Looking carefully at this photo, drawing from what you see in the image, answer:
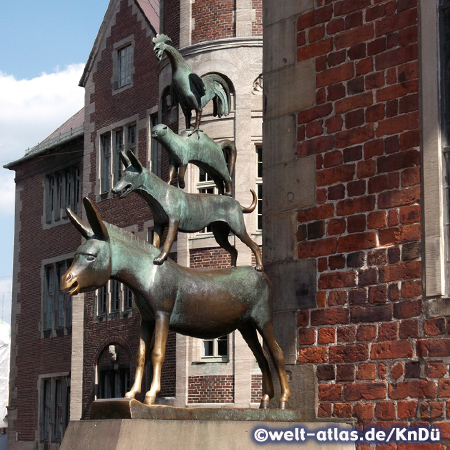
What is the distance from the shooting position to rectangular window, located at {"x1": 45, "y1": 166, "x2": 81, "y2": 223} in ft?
109

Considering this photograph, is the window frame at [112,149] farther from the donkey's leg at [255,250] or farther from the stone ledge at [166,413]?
the stone ledge at [166,413]

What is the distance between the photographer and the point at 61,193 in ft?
111

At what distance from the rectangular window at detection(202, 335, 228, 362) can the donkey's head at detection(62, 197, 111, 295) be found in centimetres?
1678

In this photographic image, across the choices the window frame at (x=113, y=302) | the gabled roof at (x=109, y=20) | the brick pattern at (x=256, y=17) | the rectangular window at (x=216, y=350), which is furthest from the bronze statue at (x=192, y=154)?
the gabled roof at (x=109, y=20)

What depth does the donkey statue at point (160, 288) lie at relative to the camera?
279 inches

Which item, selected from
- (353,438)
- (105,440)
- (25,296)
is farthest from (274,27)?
(25,296)

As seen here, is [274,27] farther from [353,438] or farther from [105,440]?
[105,440]

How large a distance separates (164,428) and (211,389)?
17019 millimetres

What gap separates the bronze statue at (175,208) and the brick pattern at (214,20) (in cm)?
1702

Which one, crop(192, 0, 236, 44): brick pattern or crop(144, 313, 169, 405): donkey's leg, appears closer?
crop(144, 313, 169, 405): donkey's leg

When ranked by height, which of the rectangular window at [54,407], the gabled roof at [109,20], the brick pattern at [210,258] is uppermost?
the gabled roof at [109,20]

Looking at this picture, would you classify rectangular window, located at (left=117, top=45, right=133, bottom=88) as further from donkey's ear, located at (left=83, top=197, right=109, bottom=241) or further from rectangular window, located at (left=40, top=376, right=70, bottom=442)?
donkey's ear, located at (left=83, top=197, right=109, bottom=241)

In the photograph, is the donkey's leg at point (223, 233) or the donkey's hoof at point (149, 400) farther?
the donkey's leg at point (223, 233)

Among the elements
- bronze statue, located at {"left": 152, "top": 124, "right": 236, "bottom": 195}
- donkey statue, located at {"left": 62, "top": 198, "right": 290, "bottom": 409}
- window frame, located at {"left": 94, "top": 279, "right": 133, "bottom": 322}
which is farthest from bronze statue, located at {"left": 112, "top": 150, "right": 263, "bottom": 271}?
window frame, located at {"left": 94, "top": 279, "right": 133, "bottom": 322}
